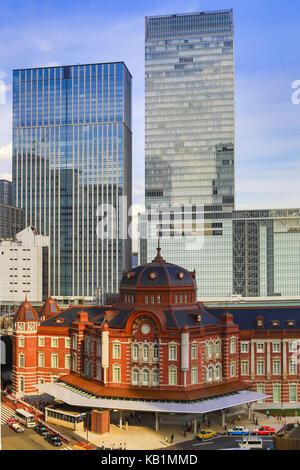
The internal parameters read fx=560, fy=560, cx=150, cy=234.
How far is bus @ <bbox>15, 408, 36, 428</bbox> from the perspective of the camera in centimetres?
7956

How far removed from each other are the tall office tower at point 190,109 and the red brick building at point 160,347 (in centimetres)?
9397

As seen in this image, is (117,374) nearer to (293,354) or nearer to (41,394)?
(41,394)

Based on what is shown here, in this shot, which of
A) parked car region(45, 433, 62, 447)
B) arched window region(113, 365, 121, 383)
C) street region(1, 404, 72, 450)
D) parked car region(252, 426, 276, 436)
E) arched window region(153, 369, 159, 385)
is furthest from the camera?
arched window region(113, 365, 121, 383)

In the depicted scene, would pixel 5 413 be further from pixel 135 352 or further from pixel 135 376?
pixel 135 352

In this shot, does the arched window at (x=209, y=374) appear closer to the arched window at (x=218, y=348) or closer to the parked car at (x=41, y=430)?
the arched window at (x=218, y=348)

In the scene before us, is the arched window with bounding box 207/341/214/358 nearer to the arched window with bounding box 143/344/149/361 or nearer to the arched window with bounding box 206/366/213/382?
the arched window with bounding box 206/366/213/382

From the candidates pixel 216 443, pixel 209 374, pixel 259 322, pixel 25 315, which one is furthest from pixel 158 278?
pixel 25 315

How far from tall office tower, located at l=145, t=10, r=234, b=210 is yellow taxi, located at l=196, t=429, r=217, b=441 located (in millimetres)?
118801

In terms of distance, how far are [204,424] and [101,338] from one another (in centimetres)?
2022

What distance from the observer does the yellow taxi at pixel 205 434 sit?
246ft

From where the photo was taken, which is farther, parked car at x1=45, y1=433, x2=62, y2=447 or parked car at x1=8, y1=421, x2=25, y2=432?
parked car at x1=8, y1=421, x2=25, y2=432

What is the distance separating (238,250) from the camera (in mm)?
183125

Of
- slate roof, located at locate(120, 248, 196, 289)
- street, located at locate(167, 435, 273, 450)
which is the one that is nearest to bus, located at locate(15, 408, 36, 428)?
street, located at locate(167, 435, 273, 450)

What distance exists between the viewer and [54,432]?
76062 mm
